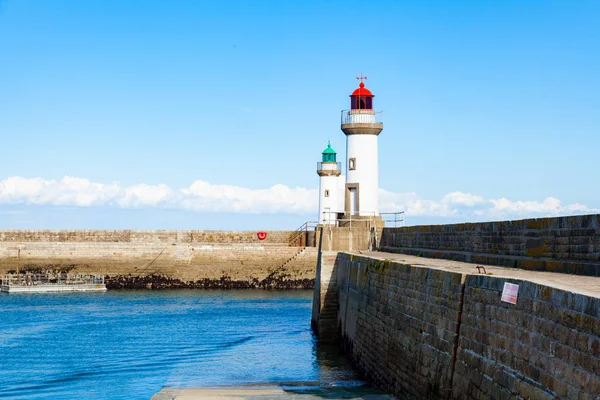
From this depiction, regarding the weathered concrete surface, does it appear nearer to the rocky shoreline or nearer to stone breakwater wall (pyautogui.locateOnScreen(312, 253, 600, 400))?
stone breakwater wall (pyautogui.locateOnScreen(312, 253, 600, 400))

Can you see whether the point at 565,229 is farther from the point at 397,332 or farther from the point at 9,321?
the point at 9,321

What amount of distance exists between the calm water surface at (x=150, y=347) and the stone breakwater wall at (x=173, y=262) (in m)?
5.90

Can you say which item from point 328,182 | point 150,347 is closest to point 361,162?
point 150,347

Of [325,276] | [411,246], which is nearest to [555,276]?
[411,246]

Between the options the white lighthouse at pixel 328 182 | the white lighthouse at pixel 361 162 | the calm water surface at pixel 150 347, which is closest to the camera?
the calm water surface at pixel 150 347

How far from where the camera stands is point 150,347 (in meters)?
23.3

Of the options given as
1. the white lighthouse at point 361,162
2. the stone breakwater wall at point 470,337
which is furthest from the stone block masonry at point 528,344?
the white lighthouse at point 361,162

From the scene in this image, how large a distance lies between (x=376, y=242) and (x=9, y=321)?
46.4ft

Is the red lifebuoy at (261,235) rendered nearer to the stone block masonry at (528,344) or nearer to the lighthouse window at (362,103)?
the lighthouse window at (362,103)

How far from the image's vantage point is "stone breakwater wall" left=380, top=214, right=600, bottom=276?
1173 centimetres

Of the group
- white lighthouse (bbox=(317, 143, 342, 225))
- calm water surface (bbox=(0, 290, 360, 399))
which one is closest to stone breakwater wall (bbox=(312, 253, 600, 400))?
calm water surface (bbox=(0, 290, 360, 399))

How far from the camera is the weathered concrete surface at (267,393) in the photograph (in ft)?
50.2

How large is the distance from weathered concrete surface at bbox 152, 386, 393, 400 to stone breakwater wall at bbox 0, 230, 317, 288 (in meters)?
27.2

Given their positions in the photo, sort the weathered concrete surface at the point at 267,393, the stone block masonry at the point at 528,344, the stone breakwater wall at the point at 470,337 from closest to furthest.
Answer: the stone block masonry at the point at 528,344 → the stone breakwater wall at the point at 470,337 → the weathered concrete surface at the point at 267,393
